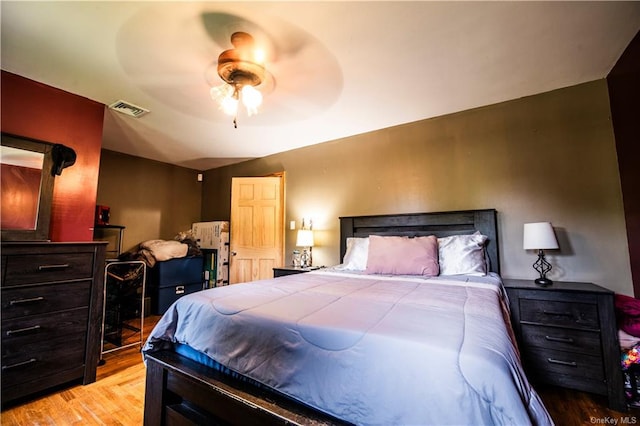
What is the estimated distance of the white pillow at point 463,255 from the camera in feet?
7.53

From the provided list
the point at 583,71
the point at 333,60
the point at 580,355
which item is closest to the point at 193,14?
the point at 333,60

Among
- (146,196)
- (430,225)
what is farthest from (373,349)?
(146,196)

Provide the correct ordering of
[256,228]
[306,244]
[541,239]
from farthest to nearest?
[256,228] → [306,244] → [541,239]

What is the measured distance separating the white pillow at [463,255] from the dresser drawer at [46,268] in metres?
2.94

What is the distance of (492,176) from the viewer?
2.66 meters

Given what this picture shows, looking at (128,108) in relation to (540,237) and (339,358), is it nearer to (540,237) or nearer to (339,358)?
(339,358)

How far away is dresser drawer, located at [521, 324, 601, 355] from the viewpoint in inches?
71.6

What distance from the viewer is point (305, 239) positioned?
11.4ft

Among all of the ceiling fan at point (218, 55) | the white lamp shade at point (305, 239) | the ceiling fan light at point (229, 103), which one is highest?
the ceiling fan at point (218, 55)

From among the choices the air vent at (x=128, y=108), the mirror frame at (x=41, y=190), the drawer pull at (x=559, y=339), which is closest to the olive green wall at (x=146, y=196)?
the air vent at (x=128, y=108)

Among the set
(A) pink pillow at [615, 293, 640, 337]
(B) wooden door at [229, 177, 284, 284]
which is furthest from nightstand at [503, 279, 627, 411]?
(B) wooden door at [229, 177, 284, 284]

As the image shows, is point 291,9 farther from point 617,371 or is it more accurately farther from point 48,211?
point 617,371

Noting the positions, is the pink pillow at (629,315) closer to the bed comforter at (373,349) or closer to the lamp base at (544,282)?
the lamp base at (544,282)

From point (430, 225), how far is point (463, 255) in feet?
1.90
